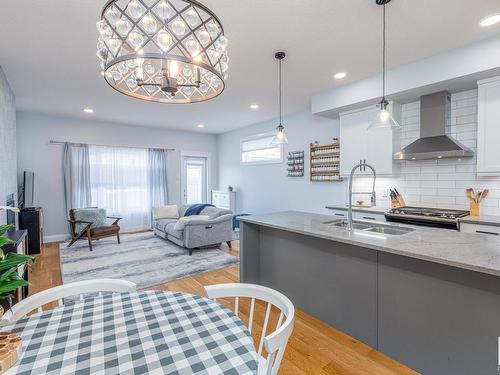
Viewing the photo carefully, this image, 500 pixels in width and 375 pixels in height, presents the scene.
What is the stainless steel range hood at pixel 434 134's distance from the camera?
3127mm

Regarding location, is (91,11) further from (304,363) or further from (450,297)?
(450,297)

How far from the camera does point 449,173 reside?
3.43 meters

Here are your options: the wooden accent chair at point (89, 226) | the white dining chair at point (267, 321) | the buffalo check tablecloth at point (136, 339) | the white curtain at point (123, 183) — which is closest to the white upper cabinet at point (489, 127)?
the white dining chair at point (267, 321)

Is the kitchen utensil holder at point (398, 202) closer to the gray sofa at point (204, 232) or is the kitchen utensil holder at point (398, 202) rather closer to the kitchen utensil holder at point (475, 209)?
the kitchen utensil holder at point (475, 209)

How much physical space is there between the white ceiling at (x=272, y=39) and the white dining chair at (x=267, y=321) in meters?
2.12

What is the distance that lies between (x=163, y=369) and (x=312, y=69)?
3.41 meters

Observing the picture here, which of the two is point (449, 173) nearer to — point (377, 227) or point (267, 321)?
point (377, 227)

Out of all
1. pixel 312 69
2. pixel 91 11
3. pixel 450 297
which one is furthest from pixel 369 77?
pixel 91 11

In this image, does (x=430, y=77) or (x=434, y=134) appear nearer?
(x=430, y=77)

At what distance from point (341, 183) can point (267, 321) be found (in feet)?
12.7

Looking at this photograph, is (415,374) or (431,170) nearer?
(415,374)

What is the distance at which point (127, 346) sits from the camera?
0.94m

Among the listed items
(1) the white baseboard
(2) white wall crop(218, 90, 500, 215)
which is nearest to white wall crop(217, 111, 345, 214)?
(2) white wall crop(218, 90, 500, 215)

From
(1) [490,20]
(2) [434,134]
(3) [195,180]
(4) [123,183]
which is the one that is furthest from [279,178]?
(1) [490,20]
